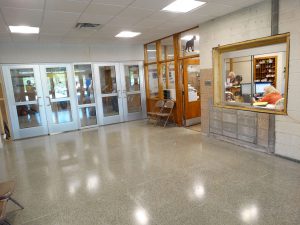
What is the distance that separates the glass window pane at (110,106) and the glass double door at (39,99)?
102 centimetres

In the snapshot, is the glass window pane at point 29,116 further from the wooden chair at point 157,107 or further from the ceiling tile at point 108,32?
the wooden chair at point 157,107

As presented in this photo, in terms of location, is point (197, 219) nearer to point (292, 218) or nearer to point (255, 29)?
point (292, 218)

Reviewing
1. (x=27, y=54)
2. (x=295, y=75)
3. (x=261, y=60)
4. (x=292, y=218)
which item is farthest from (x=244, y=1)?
(x=27, y=54)

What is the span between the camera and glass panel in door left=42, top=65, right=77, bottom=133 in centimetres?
650

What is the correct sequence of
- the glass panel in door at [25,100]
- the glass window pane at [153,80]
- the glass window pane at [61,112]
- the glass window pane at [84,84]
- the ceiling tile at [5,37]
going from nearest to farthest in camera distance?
the ceiling tile at [5,37] < the glass panel in door at [25,100] < the glass window pane at [61,112] < the glass window pane at [84,84] < the glass window pane at [153,80]

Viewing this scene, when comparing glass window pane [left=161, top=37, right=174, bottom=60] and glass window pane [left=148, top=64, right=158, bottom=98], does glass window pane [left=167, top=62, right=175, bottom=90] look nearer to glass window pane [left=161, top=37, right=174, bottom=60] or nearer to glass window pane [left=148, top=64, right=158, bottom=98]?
glass window pane [left=161, top=37, right=174, bottom=60]

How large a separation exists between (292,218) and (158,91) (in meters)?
5.58

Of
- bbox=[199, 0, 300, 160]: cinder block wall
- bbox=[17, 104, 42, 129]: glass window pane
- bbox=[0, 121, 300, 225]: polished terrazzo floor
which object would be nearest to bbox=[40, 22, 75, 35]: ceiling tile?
bbox=[17, 104, 42, 129]: glass window pane

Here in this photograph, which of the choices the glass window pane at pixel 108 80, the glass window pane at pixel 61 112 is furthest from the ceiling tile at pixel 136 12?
the glass window pane at pixel 61 112

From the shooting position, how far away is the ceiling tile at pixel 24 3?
3055 millimetres

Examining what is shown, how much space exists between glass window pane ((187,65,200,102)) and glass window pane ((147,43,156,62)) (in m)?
1.63

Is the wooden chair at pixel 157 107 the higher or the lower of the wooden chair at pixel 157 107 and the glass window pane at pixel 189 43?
the lower

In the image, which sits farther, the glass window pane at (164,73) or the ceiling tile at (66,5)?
the glass window pane at (164,73)

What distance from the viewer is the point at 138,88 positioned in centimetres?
787
